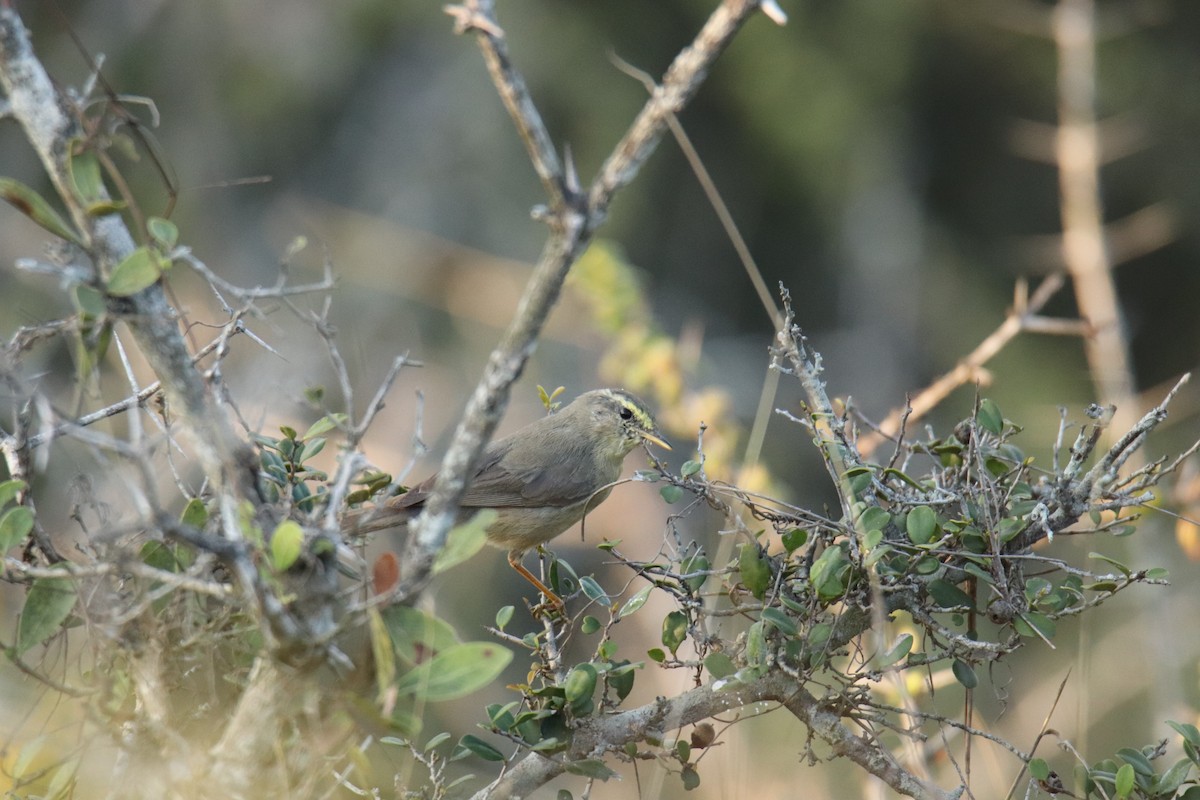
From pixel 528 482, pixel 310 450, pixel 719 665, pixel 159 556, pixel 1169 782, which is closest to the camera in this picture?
pixel 159 556

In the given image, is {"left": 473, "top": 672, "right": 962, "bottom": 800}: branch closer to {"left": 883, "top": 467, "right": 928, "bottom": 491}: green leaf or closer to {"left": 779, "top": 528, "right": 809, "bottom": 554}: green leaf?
{"left": 779, "top": 528, "right": 809, "bottom": 554}: green leaf

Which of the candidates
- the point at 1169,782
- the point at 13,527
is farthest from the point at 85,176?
the point at 1169,782

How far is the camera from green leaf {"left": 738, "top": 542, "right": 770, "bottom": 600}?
7.97 feet

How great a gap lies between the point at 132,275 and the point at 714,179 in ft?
35.3

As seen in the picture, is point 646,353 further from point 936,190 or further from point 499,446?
point 936,190

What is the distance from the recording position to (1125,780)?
7.54ft

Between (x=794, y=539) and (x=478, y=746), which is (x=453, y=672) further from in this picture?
Result: (x=794, y=539)

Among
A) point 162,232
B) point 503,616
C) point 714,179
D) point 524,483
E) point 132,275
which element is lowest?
point 503,616

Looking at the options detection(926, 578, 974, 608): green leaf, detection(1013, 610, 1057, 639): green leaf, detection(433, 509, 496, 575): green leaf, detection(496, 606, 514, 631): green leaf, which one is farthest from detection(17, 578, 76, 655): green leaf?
detection(1013, 610, 1057, 639): green leaf

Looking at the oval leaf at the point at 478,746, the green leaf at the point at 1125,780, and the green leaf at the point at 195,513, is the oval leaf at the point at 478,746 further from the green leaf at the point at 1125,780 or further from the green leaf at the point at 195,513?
the green leaf at the point at 1125,780

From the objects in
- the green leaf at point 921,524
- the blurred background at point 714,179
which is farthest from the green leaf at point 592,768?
the blurred background at point 714,179

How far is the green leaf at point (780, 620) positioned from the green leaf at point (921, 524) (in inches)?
12.3

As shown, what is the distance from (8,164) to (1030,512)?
33.7 ft

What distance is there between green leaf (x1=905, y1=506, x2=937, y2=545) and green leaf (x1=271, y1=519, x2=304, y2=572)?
1.26 m
